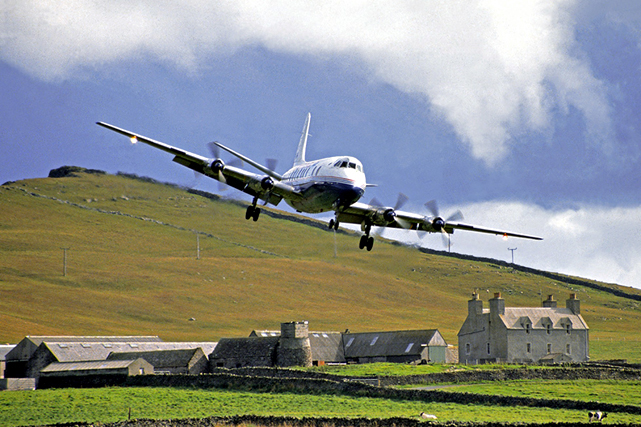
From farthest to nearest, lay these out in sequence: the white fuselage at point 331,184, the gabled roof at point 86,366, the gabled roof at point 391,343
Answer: the gabled roof at point 391,343 → the gabled roof at point 86,366 → the white fuselage at point 331,184

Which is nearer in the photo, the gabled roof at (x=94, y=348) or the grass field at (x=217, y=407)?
the grass field at (x=217, y=407)

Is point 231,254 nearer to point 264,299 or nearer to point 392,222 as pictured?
point 264,299

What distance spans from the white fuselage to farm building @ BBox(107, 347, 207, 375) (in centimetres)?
4418

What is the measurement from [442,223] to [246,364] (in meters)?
43.5

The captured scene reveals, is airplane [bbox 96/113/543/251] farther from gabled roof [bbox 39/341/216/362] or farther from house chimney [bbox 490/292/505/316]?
gabled roof [bbox 39/341/216/362]

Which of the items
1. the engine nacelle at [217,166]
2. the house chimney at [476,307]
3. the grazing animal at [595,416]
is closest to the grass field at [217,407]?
the grazing animal at [595,416]

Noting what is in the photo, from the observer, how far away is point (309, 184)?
45000mm

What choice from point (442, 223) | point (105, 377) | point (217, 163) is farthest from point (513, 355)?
point (217, 163)

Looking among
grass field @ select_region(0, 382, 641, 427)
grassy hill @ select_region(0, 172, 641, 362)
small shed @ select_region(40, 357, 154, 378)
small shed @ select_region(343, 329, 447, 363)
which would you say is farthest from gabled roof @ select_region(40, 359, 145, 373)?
grassy hill @ select_region(0, 172, 641, 362)

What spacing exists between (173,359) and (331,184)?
48544 mm

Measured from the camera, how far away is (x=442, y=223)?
51.6 metres

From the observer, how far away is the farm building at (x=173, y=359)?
3302 inches

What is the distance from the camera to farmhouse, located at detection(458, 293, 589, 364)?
3300 inches

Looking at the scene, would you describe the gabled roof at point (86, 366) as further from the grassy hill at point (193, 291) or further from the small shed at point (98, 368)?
the grassy hill at point (193, 291)
